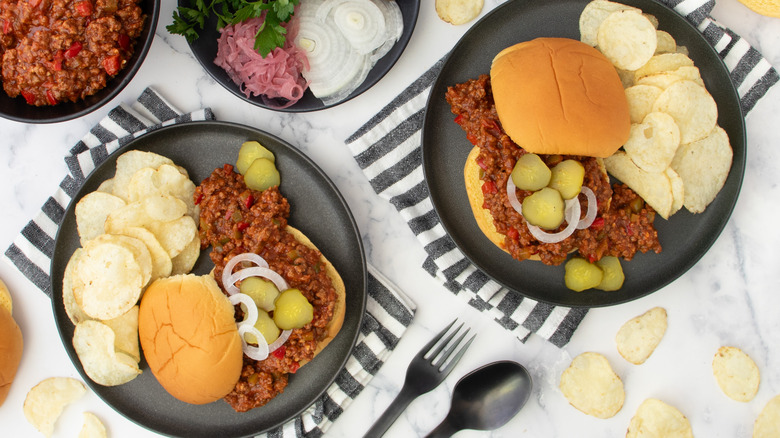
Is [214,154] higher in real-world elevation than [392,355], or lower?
higher

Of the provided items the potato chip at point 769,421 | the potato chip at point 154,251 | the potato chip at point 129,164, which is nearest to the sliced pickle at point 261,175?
the potato chip at point 129,164

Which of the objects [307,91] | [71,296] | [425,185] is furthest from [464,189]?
[71,296]

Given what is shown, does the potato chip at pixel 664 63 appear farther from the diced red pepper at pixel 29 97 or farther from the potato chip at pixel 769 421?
the diced red pepper at pixel 29 97

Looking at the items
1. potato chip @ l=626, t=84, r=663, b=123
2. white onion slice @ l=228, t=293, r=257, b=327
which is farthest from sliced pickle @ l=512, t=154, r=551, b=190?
white onion slice @ l=228, t=293, r=257, b=327

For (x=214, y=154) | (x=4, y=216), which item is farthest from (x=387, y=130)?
(x=4, y=216)

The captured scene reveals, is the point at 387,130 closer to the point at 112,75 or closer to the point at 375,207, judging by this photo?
the point at 375,207

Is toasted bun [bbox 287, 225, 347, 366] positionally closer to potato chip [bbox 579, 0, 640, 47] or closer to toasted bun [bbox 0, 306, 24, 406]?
toasted bun [bbox 0, 306, 24, 406]
